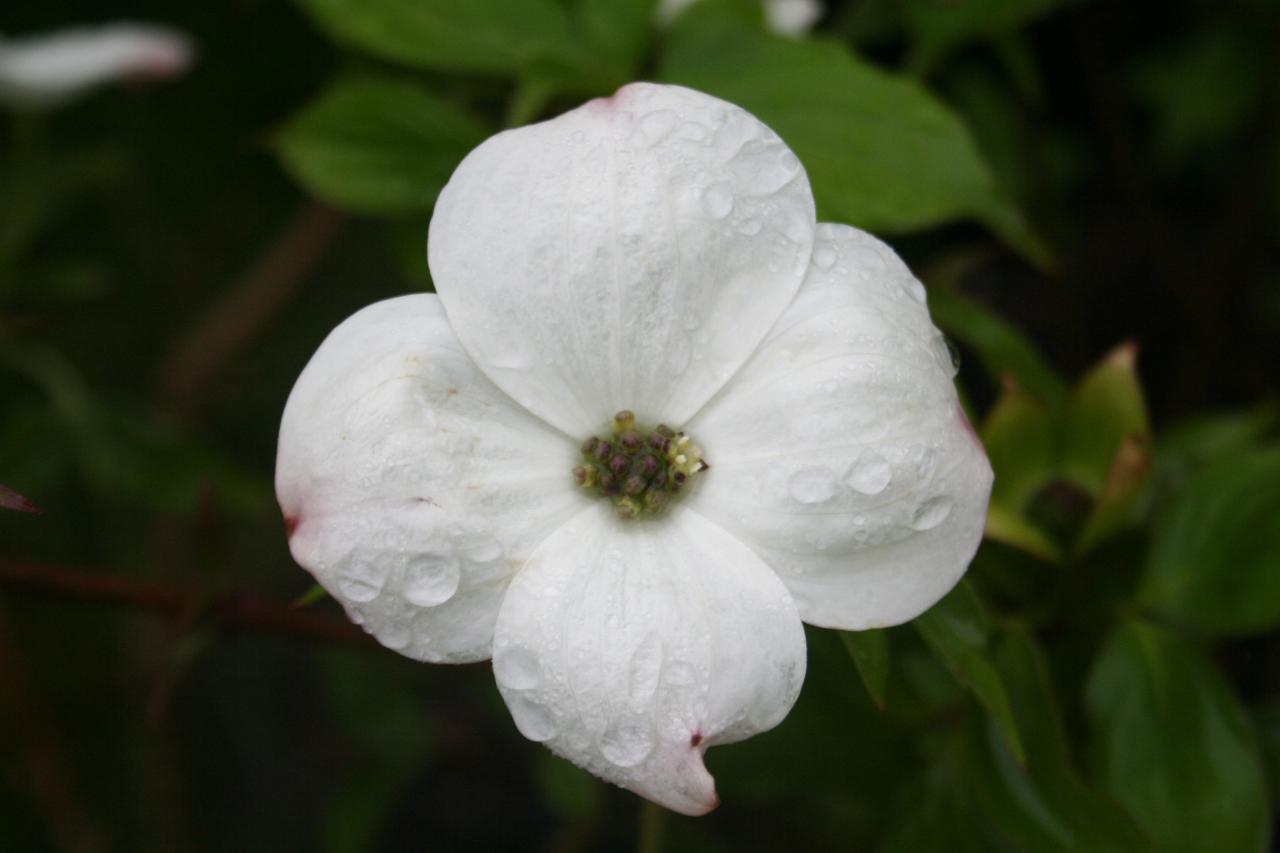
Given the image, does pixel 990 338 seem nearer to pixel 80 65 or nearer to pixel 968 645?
pixel 968 645

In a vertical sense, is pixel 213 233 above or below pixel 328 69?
below

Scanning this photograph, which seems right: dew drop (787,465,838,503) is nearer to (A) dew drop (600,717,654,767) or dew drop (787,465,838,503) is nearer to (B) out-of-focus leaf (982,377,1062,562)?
(A) dew drop (600,717,654,767)

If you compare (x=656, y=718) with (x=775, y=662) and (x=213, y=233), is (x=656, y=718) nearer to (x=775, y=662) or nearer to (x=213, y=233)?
(x=775, y=662)

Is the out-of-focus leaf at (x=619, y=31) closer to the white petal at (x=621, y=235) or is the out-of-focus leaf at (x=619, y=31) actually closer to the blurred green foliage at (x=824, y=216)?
the blurred green foliage at (x=824, y=216)

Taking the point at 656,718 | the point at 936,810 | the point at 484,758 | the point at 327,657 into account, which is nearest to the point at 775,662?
the point at 656,718

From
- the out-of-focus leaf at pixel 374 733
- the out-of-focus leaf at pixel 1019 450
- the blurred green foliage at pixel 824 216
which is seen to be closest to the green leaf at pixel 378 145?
the blurred green foliage at pixel 824 216

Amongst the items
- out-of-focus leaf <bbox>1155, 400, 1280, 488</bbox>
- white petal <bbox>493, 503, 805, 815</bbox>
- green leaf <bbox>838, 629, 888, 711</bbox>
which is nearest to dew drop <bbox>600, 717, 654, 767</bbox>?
white petal <bbox>493, 503, 805, 815</bbox>
